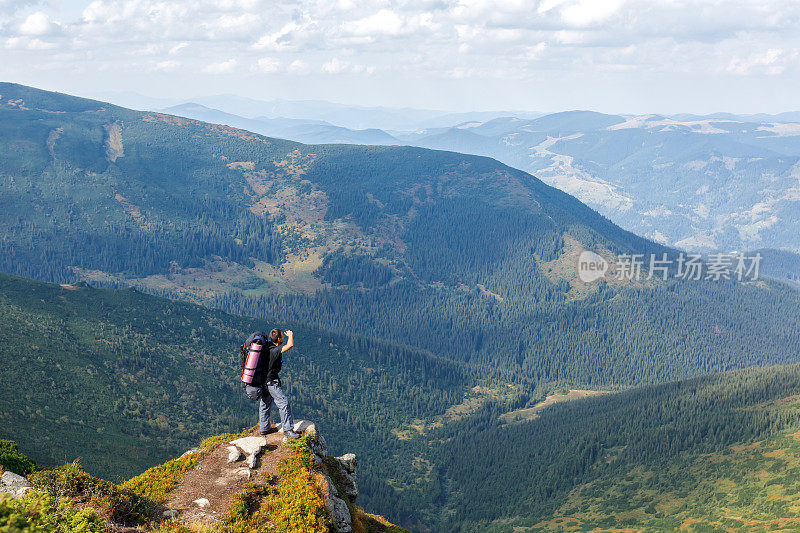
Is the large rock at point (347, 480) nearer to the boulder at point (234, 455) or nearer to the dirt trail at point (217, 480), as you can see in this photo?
the dirt trail at point (217, 480)

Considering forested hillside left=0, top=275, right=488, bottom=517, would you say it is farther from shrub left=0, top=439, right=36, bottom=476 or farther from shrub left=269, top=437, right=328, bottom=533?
shrub left=269, top=437, right=328, bottom=533

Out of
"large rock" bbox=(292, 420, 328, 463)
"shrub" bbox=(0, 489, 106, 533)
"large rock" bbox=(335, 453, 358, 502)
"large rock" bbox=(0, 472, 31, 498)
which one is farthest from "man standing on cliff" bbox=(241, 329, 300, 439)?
"large rock" bbox=(0, 472, 31, 498)

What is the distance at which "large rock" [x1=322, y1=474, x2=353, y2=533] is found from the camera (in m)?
31.2

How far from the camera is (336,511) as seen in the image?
3206cm

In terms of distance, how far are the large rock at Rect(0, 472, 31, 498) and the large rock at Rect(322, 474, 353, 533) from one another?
48.4ft

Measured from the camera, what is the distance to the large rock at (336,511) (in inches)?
1230

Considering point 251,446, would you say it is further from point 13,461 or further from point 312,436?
point 13,461

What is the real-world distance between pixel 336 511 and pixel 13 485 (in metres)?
16.3

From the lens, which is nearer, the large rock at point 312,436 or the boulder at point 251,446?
the boulder at point 251,446

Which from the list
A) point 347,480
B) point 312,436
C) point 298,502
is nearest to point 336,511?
point 298,502

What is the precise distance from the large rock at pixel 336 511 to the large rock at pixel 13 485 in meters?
14.7

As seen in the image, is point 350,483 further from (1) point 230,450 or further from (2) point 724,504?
(2) point 724,504

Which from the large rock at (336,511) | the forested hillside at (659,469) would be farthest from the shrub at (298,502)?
the forested hillside at (659,469)

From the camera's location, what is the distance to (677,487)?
138875mm
